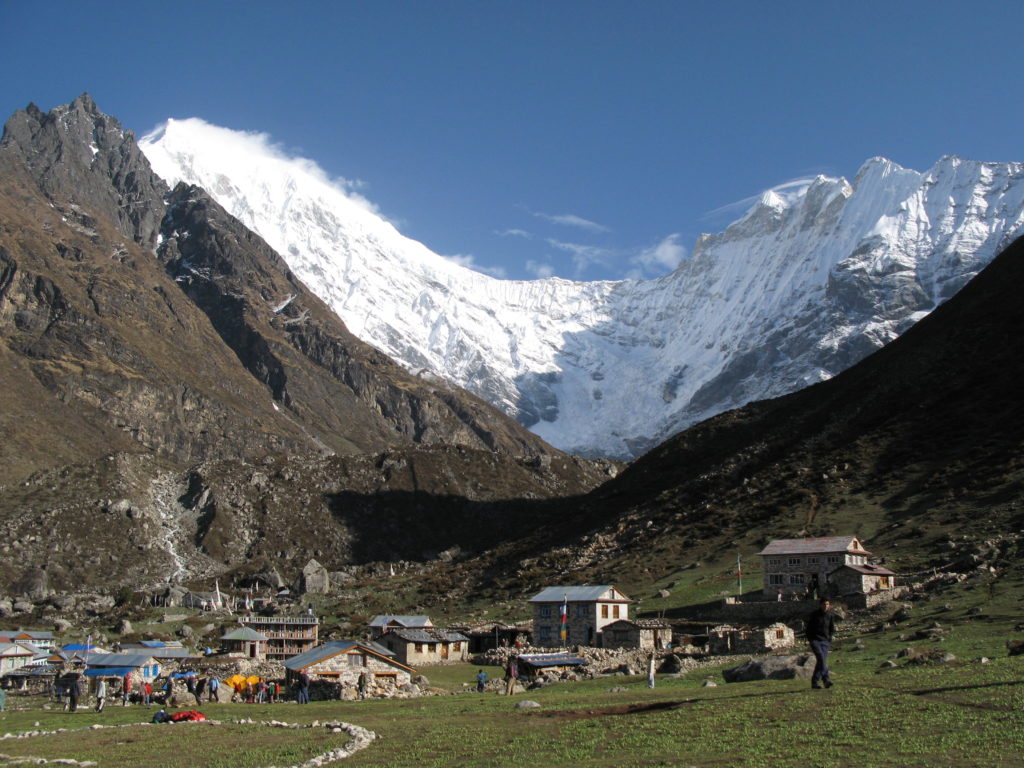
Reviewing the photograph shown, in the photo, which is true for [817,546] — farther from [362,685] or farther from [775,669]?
[775,669]

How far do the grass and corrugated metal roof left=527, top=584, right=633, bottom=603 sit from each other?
1614 inches

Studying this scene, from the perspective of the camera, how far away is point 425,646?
81.1 metres

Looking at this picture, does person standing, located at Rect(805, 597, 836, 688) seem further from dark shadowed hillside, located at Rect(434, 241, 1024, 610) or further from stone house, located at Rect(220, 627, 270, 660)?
stone house, located at Rect(220, 627, 270, 660)

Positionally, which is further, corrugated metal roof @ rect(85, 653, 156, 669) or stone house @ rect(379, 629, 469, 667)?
stone house @ rect(379, 629, 469, 667)

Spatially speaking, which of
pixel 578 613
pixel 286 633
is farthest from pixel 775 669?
pixel 286 633

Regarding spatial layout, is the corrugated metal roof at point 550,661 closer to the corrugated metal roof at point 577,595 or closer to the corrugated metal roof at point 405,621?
the corrugated metal roof at point 577,595

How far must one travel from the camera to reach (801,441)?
134 m

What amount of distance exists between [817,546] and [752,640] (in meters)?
25.9

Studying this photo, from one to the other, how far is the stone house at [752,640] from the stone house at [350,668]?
59.8 feet

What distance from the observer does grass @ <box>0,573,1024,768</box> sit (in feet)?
72.8

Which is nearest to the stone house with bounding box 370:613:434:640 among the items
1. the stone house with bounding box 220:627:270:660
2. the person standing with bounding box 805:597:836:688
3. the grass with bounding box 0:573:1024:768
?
the stone house with bounding box 220:627:270:660

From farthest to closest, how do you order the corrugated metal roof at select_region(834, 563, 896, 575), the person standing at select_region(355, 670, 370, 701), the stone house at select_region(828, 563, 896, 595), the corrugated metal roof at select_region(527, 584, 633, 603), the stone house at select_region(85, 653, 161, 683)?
the corrugated metal roof at select_region(527, 584, 633, 603), the corrugated metal roof at select_region(834, 563, 896, 575), the stone house at select_region(828, 563, 896, 595), the stone house at select_region(85, 653, 161, 683), the person standing at select_region(355, 670, 370, 701)

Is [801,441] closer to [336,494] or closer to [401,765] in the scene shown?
[336,494]

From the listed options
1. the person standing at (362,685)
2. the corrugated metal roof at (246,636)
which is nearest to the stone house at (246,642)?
the corrugated metal roof at (246,636)
